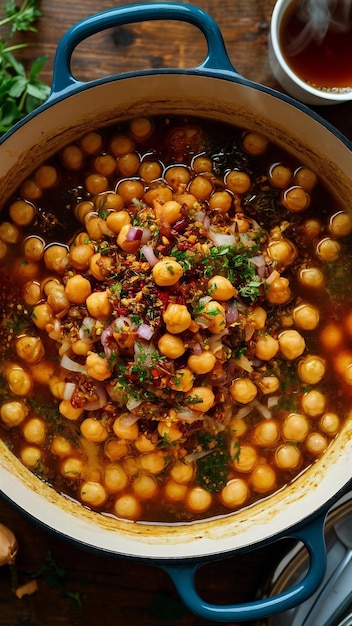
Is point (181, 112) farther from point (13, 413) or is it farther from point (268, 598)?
point (268, 598)

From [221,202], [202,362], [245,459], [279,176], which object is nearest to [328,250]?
[279,176]

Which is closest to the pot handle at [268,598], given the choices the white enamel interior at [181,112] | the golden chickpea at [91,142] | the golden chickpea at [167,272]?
the white enamel interior at [181,112]

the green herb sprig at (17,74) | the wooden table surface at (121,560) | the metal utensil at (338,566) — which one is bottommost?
the metal utensil at (338,566)

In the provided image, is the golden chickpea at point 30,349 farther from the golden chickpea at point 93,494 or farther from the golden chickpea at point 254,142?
the golden chickpea at point 254,142

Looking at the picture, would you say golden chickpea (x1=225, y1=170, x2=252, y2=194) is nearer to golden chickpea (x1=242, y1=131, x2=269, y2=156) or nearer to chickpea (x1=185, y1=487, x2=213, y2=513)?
golden chickpea (x1=242, y1=131, x2=269, y2=156)

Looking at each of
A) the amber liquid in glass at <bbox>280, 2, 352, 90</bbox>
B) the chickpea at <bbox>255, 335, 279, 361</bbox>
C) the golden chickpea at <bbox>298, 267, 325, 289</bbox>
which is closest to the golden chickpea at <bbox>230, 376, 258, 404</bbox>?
the chickpea at <bbox>255, 335, 279, 361</bbox>

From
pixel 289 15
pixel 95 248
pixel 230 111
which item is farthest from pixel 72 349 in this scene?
pixel 289 15
